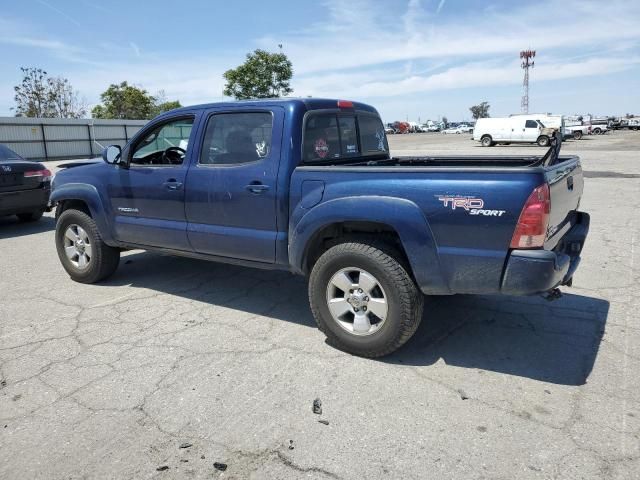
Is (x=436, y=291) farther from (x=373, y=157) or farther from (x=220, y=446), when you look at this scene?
(x=373, y=157)

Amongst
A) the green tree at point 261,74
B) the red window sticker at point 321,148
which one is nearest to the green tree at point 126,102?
the green tree at point 261,74

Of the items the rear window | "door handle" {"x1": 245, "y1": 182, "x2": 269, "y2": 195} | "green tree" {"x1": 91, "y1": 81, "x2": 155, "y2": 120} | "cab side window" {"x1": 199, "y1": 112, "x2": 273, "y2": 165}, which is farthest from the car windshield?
"green tree" {"x1": 91, "y1": 81, "x2": 155, "y2": 120}

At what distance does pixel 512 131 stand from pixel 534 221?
35.6 meters

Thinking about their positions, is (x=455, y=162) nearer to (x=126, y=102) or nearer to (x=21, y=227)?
(x=21, y=227)

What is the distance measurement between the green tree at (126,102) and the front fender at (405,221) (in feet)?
178

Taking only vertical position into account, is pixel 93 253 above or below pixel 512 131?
below

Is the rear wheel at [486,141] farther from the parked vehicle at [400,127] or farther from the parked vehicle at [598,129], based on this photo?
the parked vehicle at [400,127]

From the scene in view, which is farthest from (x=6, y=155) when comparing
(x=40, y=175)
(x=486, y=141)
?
(x=486, y=141)

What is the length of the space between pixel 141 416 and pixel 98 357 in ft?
3.30

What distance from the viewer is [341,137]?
15.1 feet

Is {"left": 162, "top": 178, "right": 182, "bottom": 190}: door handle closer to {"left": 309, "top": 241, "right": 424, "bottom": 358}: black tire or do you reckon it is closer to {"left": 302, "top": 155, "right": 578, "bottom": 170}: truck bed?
{"left": 302, "top": 155, "right": 578, "bottom": 170}: truck bed

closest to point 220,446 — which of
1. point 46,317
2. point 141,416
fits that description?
point 141,416

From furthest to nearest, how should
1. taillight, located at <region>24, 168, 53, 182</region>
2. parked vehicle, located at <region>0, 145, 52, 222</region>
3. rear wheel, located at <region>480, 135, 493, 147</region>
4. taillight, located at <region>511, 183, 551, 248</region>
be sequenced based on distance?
rear wheel, located at <region>480, 135, 493, 147</region>, taillight, located at <region>24, 168, 53, 182</region>, parked vehicle, located at <region>0, 145, 52, 222</region>, taillight, located at <region>511, 183, 551, 248</region>

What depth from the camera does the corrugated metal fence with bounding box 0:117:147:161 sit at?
27.5 m
